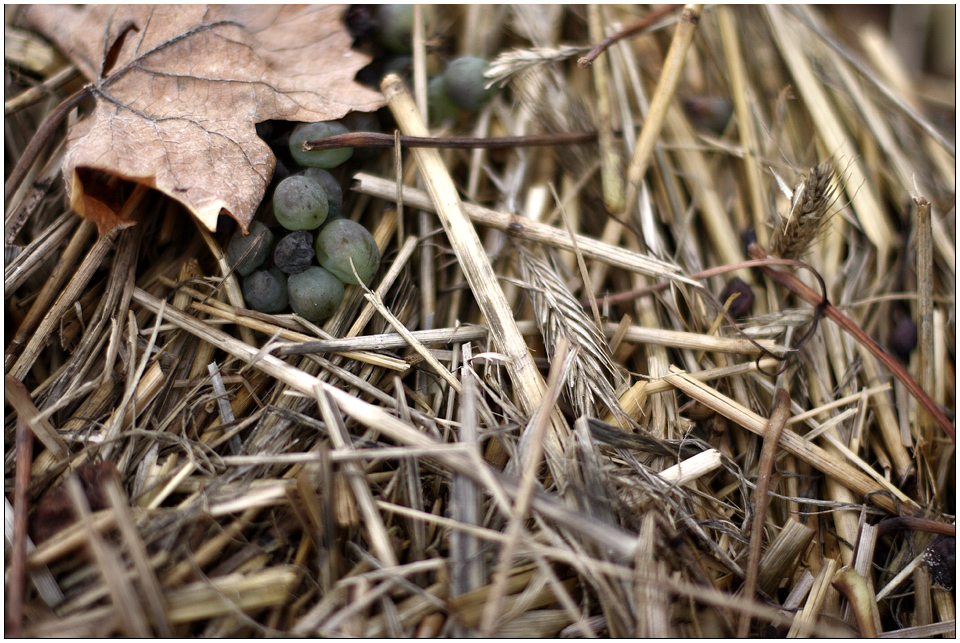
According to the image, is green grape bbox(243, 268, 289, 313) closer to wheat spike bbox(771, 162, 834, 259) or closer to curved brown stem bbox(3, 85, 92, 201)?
curved brown stem bbox(3, 85, 92, 201)

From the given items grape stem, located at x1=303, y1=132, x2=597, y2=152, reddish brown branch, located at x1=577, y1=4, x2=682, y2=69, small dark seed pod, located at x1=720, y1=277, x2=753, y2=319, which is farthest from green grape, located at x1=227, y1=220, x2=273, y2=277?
small dark seed pod, located at x1=720, y1=277, x2=753, y2=319

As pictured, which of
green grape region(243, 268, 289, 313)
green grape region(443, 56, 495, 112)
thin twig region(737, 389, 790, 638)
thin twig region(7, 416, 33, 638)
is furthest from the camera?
green grape region(443, 56, 495, 112)

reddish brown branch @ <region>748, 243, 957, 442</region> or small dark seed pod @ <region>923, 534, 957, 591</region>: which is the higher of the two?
reddish brown branch @ <region>748, 243, 957, 442</region>

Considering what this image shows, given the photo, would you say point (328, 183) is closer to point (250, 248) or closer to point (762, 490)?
point (250, 248)

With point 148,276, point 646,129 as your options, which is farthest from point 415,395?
point 646,129

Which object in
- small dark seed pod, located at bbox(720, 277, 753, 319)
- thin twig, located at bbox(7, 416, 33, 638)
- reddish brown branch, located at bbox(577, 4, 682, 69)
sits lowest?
small dark seed pod, located at bbox(720, 277, 753, 319)
